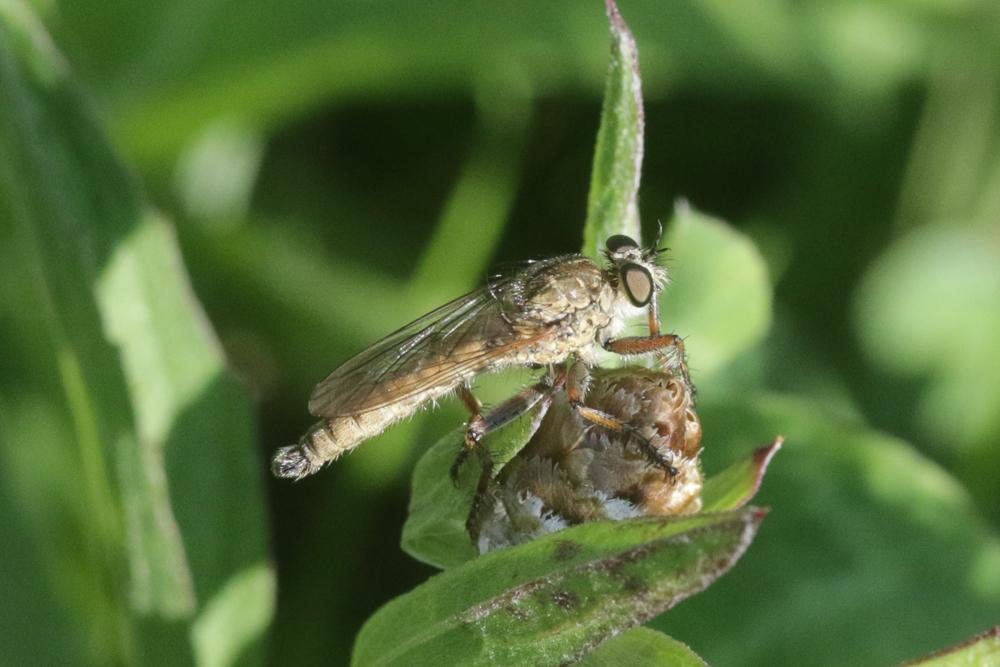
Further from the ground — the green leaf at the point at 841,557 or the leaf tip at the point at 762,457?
the leaf tip at the point at 762,457

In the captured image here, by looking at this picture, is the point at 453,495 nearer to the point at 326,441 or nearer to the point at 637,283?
the point at 326,441

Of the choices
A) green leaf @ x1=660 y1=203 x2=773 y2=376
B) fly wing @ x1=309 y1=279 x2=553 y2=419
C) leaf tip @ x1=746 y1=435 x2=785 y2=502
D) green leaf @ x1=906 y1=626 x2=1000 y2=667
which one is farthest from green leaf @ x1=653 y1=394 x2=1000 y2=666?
green leaf @ x1=906 y1=626 x2=1000 y2=667

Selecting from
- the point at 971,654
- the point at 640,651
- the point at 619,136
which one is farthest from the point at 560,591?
the point at 619,136

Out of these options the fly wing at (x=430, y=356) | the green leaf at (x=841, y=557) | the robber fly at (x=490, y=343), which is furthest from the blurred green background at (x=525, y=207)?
the fly wing at (x=430, y=356)

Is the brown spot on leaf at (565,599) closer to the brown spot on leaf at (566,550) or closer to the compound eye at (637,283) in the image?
the brown spot on leaf at (566,550)

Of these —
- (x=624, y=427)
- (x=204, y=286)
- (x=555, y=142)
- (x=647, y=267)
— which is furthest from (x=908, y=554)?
(x=204, y=286)
